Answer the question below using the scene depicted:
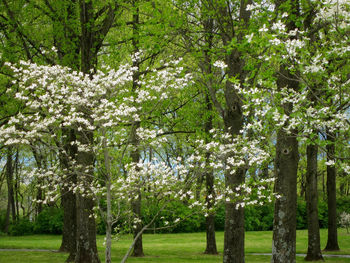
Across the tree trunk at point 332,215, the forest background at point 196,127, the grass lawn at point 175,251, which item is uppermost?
the forest background at point 196,127

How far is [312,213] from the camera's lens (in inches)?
738

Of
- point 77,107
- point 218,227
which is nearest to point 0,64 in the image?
point 77,107

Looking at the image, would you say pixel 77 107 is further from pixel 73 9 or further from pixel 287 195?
pixel 73 9

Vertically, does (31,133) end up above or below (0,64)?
below

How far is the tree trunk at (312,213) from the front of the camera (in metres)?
17.8

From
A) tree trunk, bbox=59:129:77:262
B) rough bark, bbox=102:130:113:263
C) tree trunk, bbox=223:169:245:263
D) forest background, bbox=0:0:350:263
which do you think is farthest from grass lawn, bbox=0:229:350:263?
rough bark, bbox=102:130:113:263

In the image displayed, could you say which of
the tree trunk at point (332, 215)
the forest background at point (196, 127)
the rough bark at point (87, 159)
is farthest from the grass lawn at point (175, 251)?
the rough bark at point (87, 159)

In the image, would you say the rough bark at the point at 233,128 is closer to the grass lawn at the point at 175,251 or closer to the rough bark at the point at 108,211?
the rough bark at the point at 108,211

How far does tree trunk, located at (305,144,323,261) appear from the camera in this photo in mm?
17828

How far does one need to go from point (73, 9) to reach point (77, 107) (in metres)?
8.23

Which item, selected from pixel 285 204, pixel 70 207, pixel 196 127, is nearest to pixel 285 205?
pixel 285 204

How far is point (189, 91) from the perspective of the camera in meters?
22.1

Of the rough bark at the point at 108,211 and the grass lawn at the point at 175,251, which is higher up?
the rough bark at the point at 108,211

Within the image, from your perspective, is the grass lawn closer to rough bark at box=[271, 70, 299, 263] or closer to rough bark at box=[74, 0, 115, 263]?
rough bark at box=[74, 0, 115, 263]
